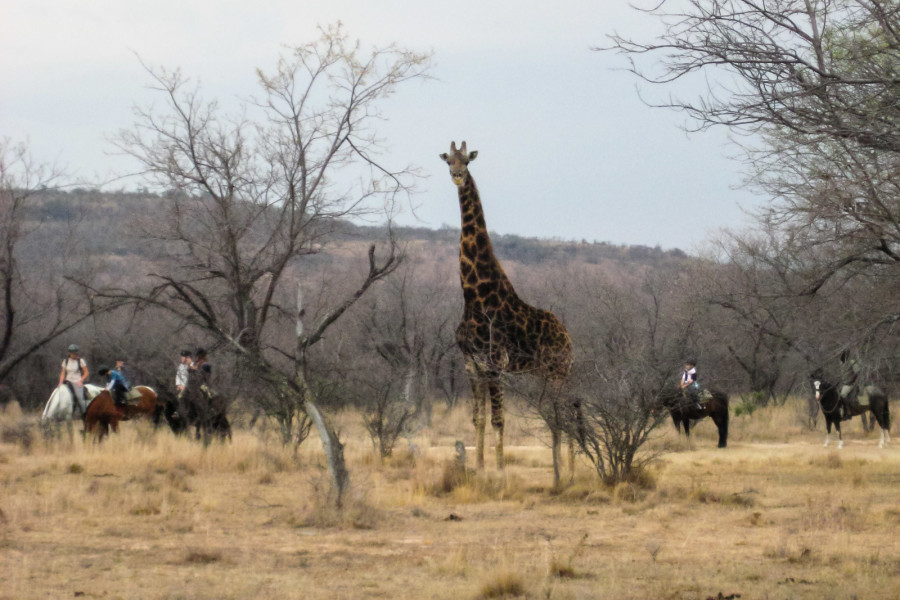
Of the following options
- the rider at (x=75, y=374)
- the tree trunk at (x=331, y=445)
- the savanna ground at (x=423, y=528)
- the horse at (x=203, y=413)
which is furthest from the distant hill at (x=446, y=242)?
the tree trunk at (x=331, y=445)

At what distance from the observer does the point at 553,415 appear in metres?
12.4

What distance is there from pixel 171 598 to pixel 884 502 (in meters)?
8.52

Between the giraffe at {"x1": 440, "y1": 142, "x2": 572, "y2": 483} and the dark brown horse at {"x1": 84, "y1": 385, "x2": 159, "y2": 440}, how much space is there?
7185 mm

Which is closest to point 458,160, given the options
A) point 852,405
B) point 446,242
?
point 852,405

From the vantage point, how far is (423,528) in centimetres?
1001

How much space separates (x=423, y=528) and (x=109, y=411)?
9422 millimetres

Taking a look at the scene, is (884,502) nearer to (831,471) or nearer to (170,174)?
(831,471)

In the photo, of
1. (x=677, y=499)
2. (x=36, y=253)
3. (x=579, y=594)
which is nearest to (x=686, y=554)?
(x=579, y=594)

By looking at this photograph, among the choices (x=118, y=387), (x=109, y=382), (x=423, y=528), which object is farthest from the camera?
(x=109, y=382)

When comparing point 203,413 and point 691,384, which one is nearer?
point 203,413

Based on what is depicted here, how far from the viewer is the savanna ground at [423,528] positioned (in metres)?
7.30

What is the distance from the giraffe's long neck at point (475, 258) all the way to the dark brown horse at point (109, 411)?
7296 millimetres

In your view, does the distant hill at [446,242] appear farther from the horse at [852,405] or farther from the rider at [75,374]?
the horse at [852,405]

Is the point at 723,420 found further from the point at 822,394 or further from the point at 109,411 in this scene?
the point at 109,411
